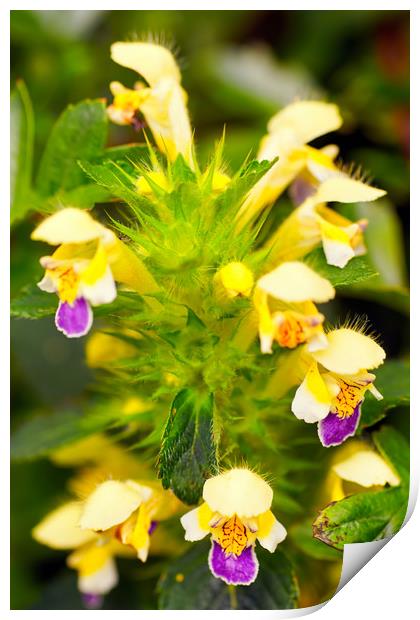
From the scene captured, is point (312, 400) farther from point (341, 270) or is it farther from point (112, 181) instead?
point (112, 181)

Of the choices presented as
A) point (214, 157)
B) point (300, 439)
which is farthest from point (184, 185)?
point (300, 439)

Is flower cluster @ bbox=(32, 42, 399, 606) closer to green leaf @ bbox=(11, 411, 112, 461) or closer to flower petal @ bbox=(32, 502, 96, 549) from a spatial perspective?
flower petal @ bbox=(32, 502, 96, 549)

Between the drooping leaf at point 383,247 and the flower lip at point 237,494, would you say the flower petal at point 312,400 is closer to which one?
the flower lip at point 237,494

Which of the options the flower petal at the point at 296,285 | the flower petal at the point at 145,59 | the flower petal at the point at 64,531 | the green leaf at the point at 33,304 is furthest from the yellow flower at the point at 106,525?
the flower petal at the point at 145,59

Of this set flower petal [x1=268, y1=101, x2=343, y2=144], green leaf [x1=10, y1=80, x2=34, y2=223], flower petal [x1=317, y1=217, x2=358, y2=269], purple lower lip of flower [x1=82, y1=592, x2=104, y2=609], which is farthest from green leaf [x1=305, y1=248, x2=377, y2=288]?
purple lower lip of flower [x1=82, y1=592, x2=104, y2=609]

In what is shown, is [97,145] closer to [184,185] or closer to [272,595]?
[184,185]

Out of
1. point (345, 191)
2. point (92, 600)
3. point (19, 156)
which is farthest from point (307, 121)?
point (92, 600)
